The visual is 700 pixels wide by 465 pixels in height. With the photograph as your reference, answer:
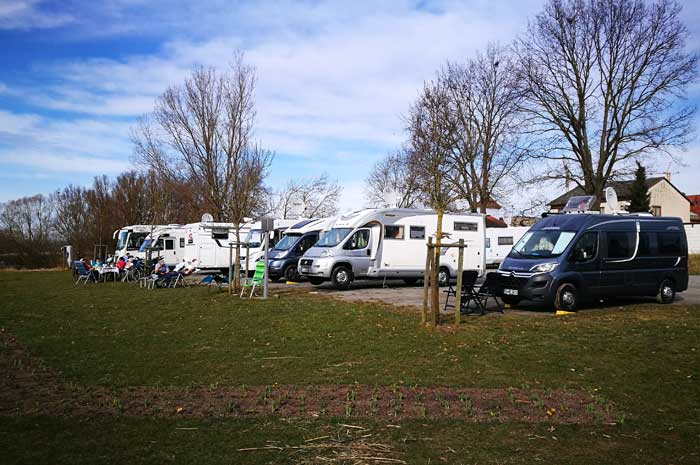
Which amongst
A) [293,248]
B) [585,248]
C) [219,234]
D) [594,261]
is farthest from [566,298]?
[219,234]

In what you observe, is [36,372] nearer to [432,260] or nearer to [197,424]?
[197,424]

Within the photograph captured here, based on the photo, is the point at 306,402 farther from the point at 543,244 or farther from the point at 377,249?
the point at 377,249

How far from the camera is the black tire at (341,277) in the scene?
63.1 feet

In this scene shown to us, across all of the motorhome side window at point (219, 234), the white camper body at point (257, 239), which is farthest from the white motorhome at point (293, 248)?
the motorhome side window at point (219, 234)

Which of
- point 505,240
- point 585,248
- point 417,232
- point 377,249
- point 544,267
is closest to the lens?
point 544,267

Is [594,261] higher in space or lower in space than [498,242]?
lower

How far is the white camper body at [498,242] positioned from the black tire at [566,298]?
57.2 feet

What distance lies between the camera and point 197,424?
17.2 feet

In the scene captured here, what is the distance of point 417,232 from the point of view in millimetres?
20391

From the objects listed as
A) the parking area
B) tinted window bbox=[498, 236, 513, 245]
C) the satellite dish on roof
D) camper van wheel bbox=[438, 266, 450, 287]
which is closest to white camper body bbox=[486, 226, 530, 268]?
tinted window bbox=[498, 236, 513, 245]

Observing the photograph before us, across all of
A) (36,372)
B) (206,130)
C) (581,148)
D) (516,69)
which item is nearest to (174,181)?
(206,130)

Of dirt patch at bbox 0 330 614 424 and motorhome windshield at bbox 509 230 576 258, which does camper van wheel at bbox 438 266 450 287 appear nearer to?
motorhome windshield at bbox 509 230 576 258

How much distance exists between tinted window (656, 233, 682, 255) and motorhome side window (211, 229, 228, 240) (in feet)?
62.9

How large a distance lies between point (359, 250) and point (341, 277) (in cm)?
110
